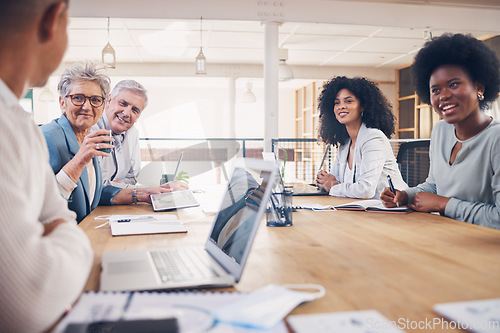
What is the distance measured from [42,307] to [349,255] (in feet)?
2.37

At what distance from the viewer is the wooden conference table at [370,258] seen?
747mm

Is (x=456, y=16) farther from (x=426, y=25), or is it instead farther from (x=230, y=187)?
(x=230, y=187)

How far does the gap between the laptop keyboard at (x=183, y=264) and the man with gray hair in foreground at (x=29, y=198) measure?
22 cm

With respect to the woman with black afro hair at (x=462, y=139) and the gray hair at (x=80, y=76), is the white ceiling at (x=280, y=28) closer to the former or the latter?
the gray hair at (x=80, y=76)

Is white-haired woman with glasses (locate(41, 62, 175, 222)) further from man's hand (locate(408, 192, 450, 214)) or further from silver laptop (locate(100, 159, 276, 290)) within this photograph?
man's hand (locate(408, 192, 450, 214))

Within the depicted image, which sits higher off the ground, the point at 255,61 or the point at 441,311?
the point at 255,61

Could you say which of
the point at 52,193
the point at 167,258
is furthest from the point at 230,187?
the point at 52,193

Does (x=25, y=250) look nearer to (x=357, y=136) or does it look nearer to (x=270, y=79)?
(x=357, y=136)

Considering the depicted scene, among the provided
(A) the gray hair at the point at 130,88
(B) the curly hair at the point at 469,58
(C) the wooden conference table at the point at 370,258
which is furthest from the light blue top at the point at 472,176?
(A) the gray hair at the point at 130,88

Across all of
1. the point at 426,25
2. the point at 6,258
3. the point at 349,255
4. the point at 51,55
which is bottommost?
the point at 349,255

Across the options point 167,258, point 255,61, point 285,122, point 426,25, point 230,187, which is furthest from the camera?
point 285,122

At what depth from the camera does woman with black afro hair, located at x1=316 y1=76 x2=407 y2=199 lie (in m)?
2.34

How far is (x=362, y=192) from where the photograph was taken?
2207mm

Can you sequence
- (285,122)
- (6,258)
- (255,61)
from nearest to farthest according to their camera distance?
(6,258)
(255,61)
(285,122)
